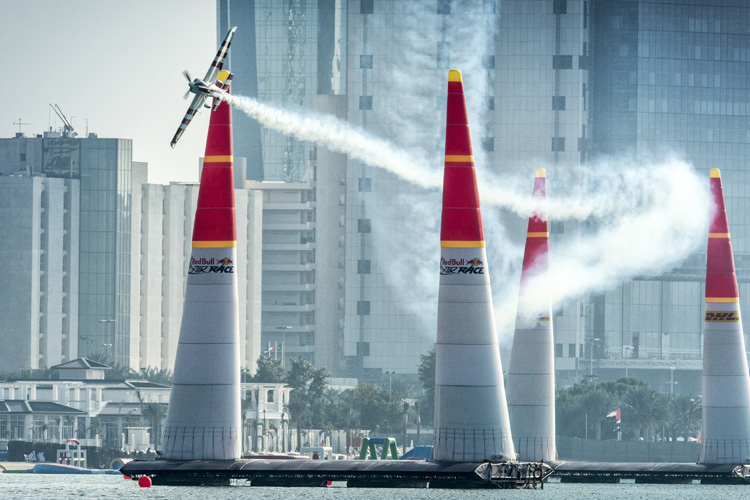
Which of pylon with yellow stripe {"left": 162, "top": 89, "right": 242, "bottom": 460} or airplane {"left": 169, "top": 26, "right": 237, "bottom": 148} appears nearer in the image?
pylon with yellow stripe {"left": 162, "top": 89, "right": 242, "bottom": 460}

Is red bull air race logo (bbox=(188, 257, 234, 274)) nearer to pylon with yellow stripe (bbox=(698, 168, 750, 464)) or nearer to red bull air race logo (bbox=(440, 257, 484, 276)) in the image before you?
red bull air race logo (bbox=(440, 257, 484, 276))

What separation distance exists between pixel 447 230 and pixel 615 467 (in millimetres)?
39906

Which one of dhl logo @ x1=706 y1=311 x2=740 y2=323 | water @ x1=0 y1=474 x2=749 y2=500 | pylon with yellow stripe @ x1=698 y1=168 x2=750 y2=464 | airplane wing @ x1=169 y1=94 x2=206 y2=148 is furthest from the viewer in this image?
dhl logo @ x1=706 y1=311 x2=740 y2=323

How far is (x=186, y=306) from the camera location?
90.1 m

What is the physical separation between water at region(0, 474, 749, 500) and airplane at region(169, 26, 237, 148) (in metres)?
19.2

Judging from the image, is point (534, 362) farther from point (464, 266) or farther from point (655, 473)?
point (464, 266)

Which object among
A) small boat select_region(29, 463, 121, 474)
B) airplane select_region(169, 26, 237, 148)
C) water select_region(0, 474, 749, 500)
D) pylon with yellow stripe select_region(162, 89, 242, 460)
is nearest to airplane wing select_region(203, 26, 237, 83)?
airplane select_region(169, 26, 237, 148)

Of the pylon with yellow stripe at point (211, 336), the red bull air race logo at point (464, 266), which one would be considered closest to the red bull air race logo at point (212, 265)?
the pylon with yellow stripe at point (211, 336)

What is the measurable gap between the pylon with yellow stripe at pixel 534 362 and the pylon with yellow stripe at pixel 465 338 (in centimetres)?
1964

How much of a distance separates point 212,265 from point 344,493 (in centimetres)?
1716

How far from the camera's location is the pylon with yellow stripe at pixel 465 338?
8600 centimetres

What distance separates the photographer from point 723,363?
10869 centimetres

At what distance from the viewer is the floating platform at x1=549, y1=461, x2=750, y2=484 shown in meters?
109

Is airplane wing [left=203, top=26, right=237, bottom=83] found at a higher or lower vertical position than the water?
higher
